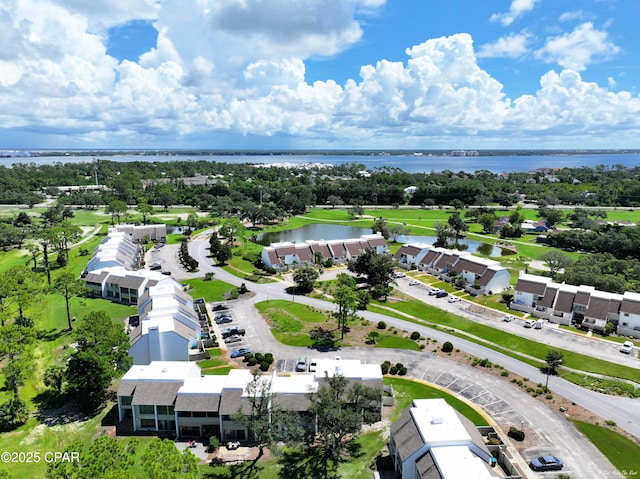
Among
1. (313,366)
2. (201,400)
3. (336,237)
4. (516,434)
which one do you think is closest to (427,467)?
(516,434)

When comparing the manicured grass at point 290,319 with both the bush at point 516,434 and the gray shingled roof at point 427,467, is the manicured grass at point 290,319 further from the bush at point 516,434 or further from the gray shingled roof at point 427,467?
the gray shingled roof at point 427,467

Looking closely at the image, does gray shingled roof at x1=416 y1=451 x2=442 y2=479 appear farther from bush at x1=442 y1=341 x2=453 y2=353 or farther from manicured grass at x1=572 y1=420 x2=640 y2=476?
bush at x1=442 y1=341 x2=453 y2=353

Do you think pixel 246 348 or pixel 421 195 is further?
pixel 421 195

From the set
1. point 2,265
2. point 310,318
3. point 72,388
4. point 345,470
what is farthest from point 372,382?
point 2,265

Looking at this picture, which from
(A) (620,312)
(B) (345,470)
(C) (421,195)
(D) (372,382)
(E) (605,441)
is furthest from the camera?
(C) (421,195)

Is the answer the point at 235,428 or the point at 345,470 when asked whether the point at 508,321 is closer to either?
the point at 345,470

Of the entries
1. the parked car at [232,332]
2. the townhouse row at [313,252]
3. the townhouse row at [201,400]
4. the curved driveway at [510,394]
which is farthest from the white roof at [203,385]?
the townhouse row at [313,252]

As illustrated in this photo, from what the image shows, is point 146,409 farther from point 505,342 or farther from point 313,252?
point 313,252

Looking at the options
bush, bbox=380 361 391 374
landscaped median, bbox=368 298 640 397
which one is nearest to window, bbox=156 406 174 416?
bush, bbox=380 361 391 374
